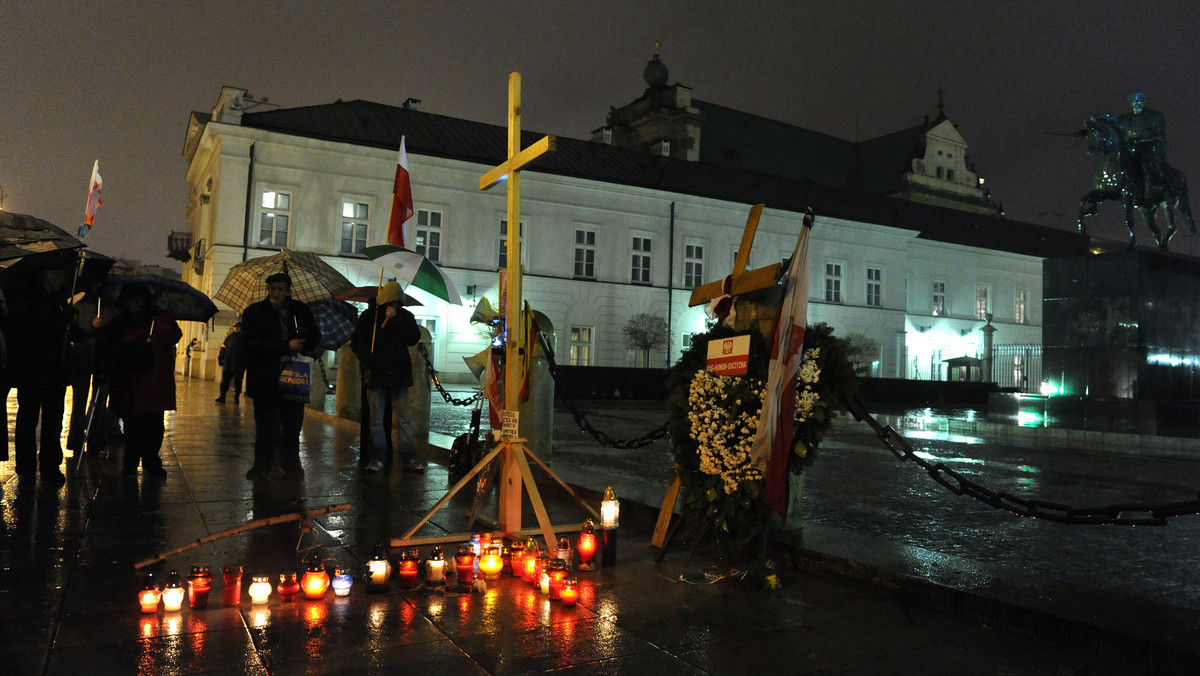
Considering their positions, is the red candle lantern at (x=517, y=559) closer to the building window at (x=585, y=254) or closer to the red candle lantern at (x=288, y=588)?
the red candle lantern at (x=288, y=588)

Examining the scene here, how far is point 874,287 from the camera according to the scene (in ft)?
157

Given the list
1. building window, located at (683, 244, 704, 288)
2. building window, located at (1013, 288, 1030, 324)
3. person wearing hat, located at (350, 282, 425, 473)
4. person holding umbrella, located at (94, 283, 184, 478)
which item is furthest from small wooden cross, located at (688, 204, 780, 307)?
building window, located at (1013, 288, 1030, 324)

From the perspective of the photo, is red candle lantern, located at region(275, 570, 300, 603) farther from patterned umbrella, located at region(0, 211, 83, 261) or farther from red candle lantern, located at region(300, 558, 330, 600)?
patterned umbrella, located at region(0, 211, 83, 261)

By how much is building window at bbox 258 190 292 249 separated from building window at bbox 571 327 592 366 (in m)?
13.2

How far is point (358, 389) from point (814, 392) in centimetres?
1068

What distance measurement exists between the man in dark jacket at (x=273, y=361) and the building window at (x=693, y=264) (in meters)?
35.1

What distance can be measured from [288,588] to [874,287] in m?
47.2

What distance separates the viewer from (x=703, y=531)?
17.3 ft

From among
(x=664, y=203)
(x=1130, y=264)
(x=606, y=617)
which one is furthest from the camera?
(x=664, y=203)

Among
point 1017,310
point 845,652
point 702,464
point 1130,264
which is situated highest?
point 1017,310

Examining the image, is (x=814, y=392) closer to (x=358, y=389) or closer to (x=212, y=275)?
(x=358, y=389)

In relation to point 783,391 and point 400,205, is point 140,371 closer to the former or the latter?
point 400,205

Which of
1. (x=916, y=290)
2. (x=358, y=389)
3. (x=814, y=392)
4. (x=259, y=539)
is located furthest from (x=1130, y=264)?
(x=916, y=290)

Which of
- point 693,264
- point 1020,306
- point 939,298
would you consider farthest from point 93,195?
point 1020,306
